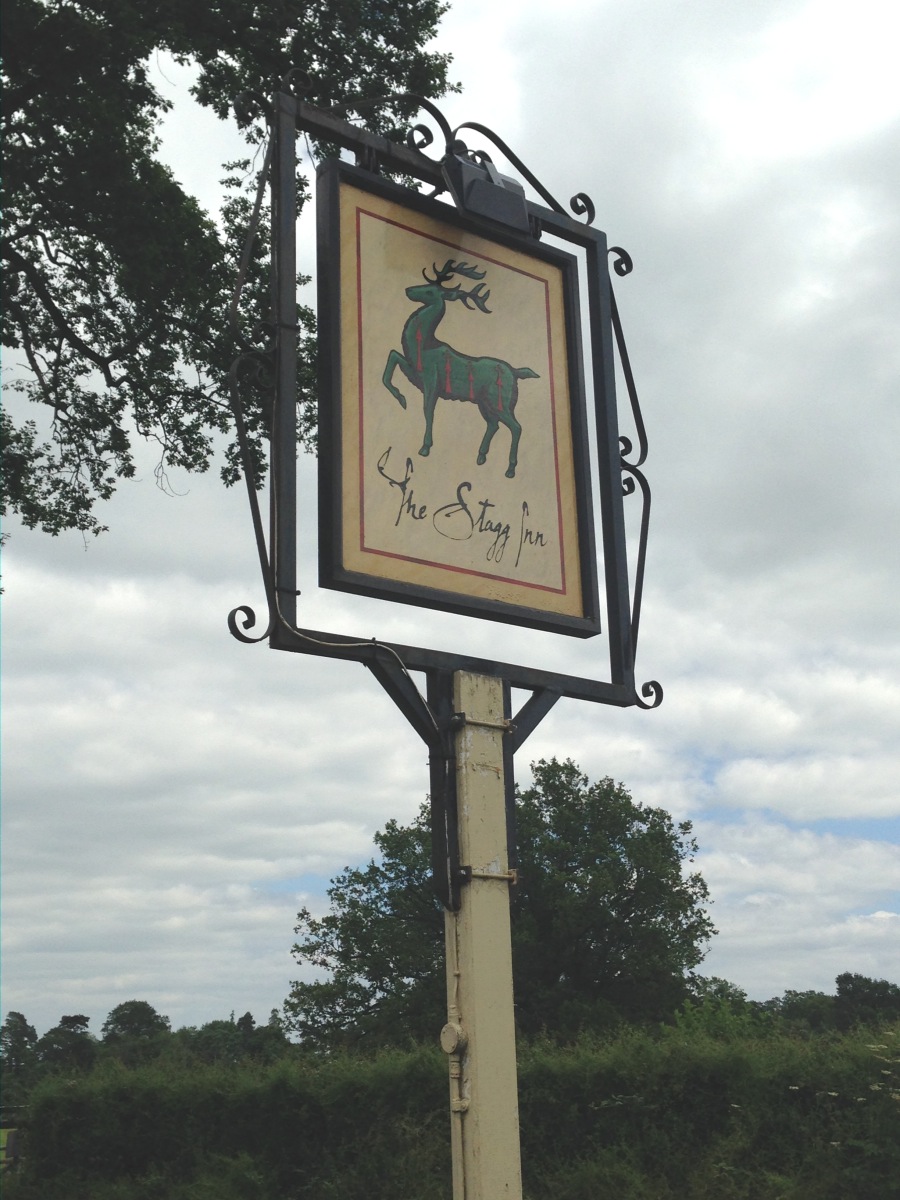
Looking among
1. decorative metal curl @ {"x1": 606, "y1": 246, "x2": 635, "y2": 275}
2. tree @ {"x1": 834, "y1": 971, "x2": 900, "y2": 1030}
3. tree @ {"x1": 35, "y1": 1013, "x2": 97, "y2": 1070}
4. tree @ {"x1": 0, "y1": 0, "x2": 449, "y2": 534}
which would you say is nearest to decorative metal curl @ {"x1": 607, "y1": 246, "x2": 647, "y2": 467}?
decorative metal curl @ {"x1": 606, "y1": 246, "x2": 635, "y2": 275}

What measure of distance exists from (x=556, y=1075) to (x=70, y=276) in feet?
32.0

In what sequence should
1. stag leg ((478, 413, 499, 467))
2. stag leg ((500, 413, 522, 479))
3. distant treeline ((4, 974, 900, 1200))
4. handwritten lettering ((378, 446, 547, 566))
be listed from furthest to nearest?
distant treeline ((4, 974, 900, 1200))
stag leg ((500, 413, 522, 479))
stag leg ((478, 413, 499, 467))
handwritten lettering ((378, 446, 547, 566))

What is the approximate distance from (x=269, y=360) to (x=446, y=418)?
863mm

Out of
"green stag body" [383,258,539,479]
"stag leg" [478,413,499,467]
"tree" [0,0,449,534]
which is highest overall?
"tree" [0,0,449,534]

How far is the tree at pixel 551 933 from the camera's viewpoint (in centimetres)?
3262

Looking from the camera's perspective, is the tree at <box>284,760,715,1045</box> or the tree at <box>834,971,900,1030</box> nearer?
the tree at <box>284,760,715,1045</box>

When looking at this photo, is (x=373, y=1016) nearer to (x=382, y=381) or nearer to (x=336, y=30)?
(x=336, y=30)

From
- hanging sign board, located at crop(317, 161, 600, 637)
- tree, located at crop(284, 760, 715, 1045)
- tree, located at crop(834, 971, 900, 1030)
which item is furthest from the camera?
tree, located at crop(834, 971, 900, 1030)

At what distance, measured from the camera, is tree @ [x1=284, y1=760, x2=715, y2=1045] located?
1284 inches

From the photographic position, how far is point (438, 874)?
16.1ft

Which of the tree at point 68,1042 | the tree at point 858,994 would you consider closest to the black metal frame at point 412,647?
the tree at point 68,1042

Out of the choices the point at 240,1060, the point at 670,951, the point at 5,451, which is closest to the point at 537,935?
the point at 670,951

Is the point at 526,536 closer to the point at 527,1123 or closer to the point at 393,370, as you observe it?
the point at 393,370

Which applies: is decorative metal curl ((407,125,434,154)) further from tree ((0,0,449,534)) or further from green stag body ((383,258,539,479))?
tree ((0,0,449,534))
